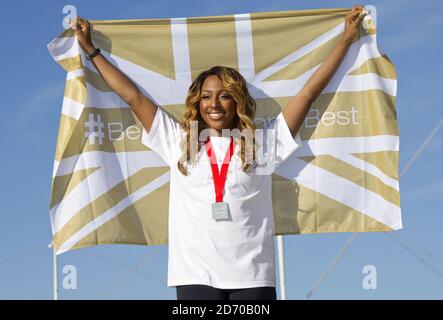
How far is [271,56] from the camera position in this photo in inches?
258

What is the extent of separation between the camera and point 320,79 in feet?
19.2

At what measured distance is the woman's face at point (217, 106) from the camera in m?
5.19

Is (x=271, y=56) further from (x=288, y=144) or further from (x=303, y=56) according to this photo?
(x=288, y=144)

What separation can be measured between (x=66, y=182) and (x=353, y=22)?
2.71m

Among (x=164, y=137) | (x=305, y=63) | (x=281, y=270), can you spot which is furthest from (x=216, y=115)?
(x=281, y=270)

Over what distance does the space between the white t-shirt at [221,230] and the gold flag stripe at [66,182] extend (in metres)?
1.40

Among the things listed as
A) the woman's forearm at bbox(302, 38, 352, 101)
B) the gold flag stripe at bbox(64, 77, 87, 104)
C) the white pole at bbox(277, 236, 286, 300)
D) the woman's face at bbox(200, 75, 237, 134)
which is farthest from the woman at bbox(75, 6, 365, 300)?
the white pole at bbox(277, 236, 286, 300)

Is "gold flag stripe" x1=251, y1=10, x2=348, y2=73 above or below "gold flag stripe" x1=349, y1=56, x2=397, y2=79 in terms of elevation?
above

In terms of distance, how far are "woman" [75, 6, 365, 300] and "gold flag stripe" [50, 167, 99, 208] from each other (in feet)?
3.40

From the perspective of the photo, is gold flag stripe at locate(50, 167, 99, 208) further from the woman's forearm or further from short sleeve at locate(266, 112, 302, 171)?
the woman's forearm

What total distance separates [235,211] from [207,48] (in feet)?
6.91

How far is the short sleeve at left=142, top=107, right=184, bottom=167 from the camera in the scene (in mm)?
5324

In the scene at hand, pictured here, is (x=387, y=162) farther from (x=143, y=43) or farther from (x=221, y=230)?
(x=143, y=43)

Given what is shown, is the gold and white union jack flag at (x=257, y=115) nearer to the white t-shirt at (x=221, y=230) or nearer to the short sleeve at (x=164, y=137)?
the short sleeve at (x=164, y=137)
